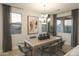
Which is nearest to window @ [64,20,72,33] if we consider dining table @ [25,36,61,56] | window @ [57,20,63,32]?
window @ [57,20,63,32]

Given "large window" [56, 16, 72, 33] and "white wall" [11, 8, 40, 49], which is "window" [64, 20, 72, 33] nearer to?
"large window" [56, 16, 72, 33]

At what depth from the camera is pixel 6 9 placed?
2096 mm

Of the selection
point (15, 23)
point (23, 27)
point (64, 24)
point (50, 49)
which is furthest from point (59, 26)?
point (15, 23)

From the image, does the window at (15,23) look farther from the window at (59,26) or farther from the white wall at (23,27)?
the window at (59,26)

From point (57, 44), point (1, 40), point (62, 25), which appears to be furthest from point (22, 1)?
point (1, 40)

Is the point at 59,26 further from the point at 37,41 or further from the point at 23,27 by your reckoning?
the point at 23,27

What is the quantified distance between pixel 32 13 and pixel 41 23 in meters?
0.31

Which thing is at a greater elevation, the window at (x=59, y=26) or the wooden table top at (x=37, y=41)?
the window at (x=59, y=26)

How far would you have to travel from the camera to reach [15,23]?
196cm

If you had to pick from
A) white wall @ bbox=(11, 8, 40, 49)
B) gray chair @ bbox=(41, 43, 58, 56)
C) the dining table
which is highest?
white wall @ bbox=(11, 8, 40, 49)

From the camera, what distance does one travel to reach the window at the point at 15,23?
193 centimetres

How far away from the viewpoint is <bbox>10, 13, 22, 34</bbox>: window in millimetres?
1932

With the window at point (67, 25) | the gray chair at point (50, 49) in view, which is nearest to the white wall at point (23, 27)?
the gray chair at point (50, 49)

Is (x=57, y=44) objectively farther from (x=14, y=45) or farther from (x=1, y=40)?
(x=1, y=40)
